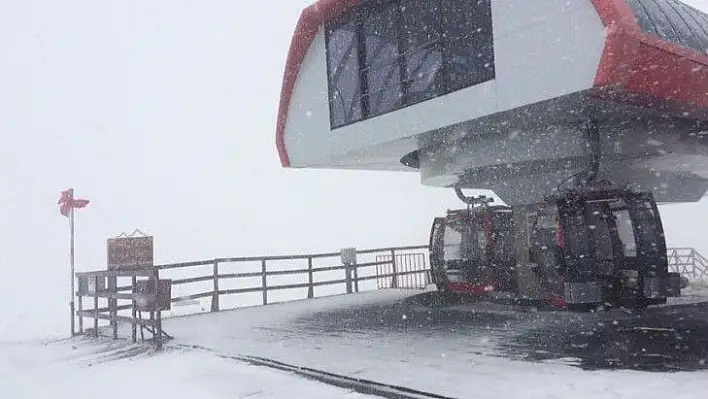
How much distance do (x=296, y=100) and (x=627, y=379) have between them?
12113 millimetres

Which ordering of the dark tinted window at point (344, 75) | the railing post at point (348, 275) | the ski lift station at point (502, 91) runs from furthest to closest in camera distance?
the railing post at point (348, 275)
the dark tinted window at point (344, 75)
the ski lift station at point (502, 91)

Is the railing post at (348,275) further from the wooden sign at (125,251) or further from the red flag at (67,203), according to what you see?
the red flag at (67,203)

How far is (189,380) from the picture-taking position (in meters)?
7.57

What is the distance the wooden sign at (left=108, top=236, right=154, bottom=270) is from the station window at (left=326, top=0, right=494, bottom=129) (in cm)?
562

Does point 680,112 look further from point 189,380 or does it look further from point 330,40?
point 189,380

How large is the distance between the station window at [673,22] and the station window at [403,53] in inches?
104

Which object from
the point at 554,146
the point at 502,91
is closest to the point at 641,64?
the point at 502,91

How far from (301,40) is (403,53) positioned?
3.63 metres

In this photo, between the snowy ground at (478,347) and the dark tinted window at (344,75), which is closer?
the snowy ground at (478,347)

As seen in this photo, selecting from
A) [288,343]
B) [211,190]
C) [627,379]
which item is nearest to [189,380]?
[288,343]

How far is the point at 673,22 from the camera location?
38.3 feet

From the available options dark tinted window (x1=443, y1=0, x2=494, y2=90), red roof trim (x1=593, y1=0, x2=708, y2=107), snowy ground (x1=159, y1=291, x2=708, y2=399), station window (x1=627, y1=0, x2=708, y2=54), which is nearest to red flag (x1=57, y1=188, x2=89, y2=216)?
snowy ground (x1=159, y1=291, x2=708, y2=399)

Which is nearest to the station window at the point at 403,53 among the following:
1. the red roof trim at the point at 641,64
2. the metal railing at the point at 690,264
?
the red roof trim at the point at 641,64

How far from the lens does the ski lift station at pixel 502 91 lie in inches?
391
